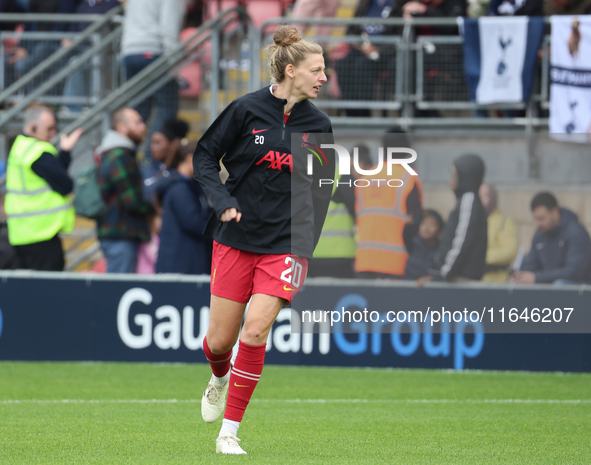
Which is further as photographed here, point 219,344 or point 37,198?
point 37,198

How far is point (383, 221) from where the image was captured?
357 inches

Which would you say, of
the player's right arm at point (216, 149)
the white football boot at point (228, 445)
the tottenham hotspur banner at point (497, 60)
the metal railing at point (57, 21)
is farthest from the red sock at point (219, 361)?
the metal railing at point (57, 21)

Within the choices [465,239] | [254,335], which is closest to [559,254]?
[465,239]

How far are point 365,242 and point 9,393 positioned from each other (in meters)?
3.40

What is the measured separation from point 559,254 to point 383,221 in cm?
159

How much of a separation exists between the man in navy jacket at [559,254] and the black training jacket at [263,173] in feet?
13.4

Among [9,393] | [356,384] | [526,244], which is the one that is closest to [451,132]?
[526,244]

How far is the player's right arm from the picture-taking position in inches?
203

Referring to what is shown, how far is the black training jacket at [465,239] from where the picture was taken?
8.96 m

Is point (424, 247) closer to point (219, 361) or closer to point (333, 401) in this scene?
point (333, 401)

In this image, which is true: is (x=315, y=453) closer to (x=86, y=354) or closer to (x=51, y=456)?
(x=51, y=456)

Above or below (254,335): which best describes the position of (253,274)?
above

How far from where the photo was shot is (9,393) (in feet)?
24.9

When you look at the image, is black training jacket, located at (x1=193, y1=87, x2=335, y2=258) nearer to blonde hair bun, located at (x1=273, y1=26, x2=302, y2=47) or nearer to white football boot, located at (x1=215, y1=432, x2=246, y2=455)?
blonde hair bun, located at (x1=273, y1=26, x2=302, y2=47)
